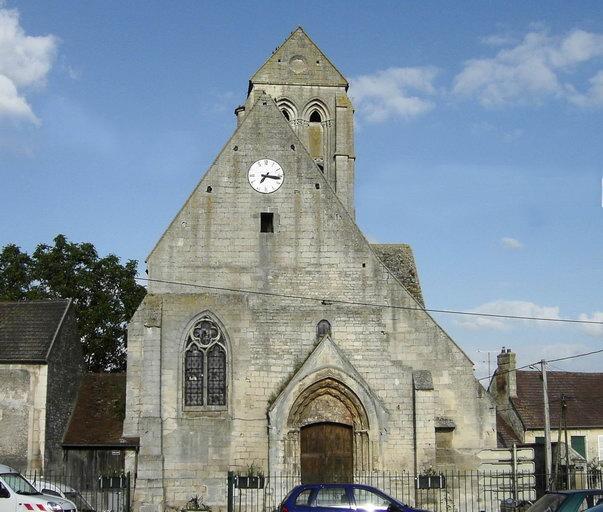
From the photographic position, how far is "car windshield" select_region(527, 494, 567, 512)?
522 inches

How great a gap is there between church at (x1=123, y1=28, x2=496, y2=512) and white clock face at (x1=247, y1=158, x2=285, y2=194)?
0.11ft

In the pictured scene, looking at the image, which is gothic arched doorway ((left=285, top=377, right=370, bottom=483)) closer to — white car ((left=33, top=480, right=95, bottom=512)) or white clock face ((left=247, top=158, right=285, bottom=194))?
white car ((left=33, top=480, right=95, bottom=512))

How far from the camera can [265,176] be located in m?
26.8

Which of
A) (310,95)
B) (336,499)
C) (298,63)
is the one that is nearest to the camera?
(336,499)

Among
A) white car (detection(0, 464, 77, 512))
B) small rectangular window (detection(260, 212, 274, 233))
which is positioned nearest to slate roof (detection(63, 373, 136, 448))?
white car (detection(0, 464, 77, 512))

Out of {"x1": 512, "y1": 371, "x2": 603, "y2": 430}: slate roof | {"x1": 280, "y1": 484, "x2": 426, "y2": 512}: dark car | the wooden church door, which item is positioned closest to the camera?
{"x1": 280, "y1": 484, "x2": 426, "y2": 512}: dark car

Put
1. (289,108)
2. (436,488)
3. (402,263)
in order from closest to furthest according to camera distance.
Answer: (436,488), (402,263), (289,108)

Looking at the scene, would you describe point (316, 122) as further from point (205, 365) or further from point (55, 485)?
point (55, 485)

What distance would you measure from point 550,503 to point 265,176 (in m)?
15.6

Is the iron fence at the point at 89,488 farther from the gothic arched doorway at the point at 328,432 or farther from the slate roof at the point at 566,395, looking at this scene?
the slate roof at the point at 566,395

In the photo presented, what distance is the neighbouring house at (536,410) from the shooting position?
3822cm

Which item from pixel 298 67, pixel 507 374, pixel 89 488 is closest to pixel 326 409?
pixel 89 488

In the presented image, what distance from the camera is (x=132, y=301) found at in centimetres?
4156

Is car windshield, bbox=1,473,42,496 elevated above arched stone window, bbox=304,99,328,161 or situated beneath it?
situated beneath
